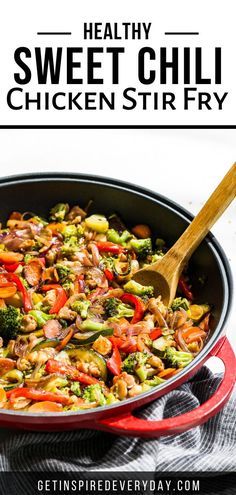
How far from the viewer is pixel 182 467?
11.7ft

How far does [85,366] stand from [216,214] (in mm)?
1098

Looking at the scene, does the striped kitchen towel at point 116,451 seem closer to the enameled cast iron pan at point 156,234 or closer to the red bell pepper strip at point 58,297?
the enameled cast iron pan at point 156,234

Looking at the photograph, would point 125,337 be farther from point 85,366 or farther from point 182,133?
point 182,133

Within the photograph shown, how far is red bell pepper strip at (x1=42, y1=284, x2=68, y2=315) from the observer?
4.13 m

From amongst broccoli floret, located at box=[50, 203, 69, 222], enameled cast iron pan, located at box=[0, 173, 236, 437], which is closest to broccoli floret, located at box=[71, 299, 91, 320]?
enameled cast iron pan, located at box=[0, 173, 236, 437]

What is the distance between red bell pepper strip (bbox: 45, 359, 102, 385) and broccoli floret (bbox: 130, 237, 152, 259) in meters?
1.01

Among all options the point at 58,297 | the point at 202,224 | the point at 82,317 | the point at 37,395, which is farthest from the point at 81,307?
the point at 202,224

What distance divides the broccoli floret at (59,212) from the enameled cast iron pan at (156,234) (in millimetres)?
37

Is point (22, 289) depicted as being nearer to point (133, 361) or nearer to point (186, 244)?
point (133, 361)

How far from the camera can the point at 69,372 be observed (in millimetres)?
3756

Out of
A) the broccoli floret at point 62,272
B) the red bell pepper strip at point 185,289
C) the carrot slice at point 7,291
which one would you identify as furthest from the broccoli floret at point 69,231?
the red bell pepper strip at point 185,289

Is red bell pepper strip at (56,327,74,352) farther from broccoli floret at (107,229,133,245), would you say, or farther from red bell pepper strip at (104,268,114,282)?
broccoli floret at (107,229,133,245)

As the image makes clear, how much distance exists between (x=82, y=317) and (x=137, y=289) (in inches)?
14.5

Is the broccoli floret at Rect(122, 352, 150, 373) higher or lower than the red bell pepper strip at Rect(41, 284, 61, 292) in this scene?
lower
